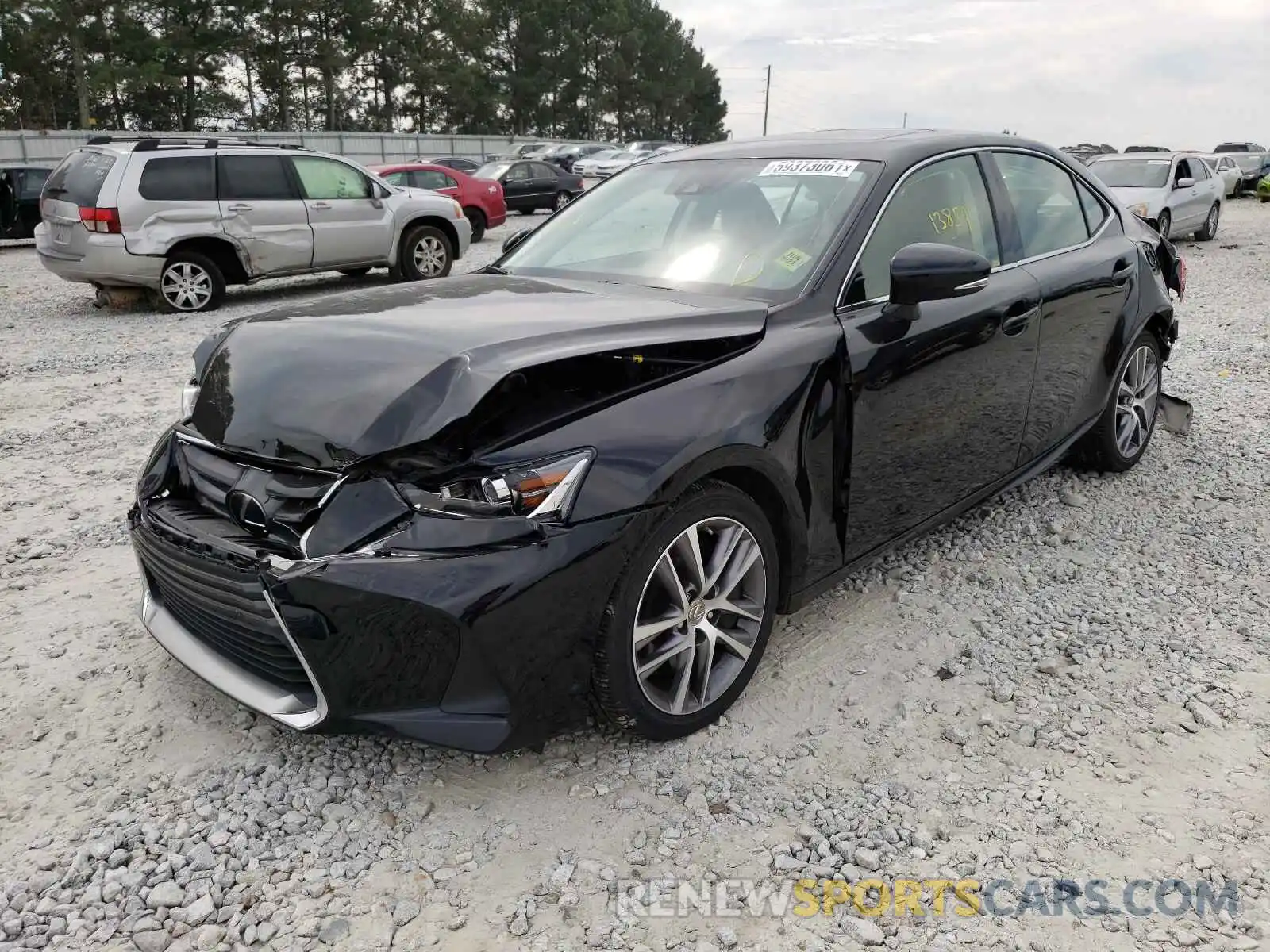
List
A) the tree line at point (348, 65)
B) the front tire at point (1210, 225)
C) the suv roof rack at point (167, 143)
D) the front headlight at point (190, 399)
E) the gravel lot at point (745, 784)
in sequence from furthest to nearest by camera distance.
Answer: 1. the tree line at point (348, 65)
2. the front tire at point (1210, 225)
3. the suv roof rack at point (167, 143)
4. the front headlight at point (190, 399)
5. the gravel lot at point (745, 784)

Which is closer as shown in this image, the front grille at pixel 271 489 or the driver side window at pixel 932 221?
the front grille at pixel 271 489

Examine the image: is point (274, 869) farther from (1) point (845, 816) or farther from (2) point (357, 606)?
(1) point (845, 816)

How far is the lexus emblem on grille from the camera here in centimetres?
243

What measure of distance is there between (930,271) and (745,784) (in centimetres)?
166

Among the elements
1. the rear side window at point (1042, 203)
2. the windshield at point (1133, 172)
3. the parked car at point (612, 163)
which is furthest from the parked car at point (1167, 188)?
the parked car at point (612, 163)

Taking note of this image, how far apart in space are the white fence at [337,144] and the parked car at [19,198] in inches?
418

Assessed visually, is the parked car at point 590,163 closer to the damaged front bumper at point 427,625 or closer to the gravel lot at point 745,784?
the gravel lot at point 745,784

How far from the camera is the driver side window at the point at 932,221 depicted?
3.21 meters

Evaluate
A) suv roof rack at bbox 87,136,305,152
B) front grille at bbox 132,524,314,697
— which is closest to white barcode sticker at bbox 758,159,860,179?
front grille at bbox 132,524,314,697

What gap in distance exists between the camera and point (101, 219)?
31.5 ft

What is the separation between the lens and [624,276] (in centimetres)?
343

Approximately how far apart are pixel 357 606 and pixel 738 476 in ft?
3.70

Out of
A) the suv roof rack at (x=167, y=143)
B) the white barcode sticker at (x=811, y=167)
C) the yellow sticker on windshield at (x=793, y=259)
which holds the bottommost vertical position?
the yellow sticker on windshield at (x=793, y=259)

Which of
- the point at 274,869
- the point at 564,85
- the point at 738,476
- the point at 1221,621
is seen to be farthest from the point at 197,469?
the point at 564,85
